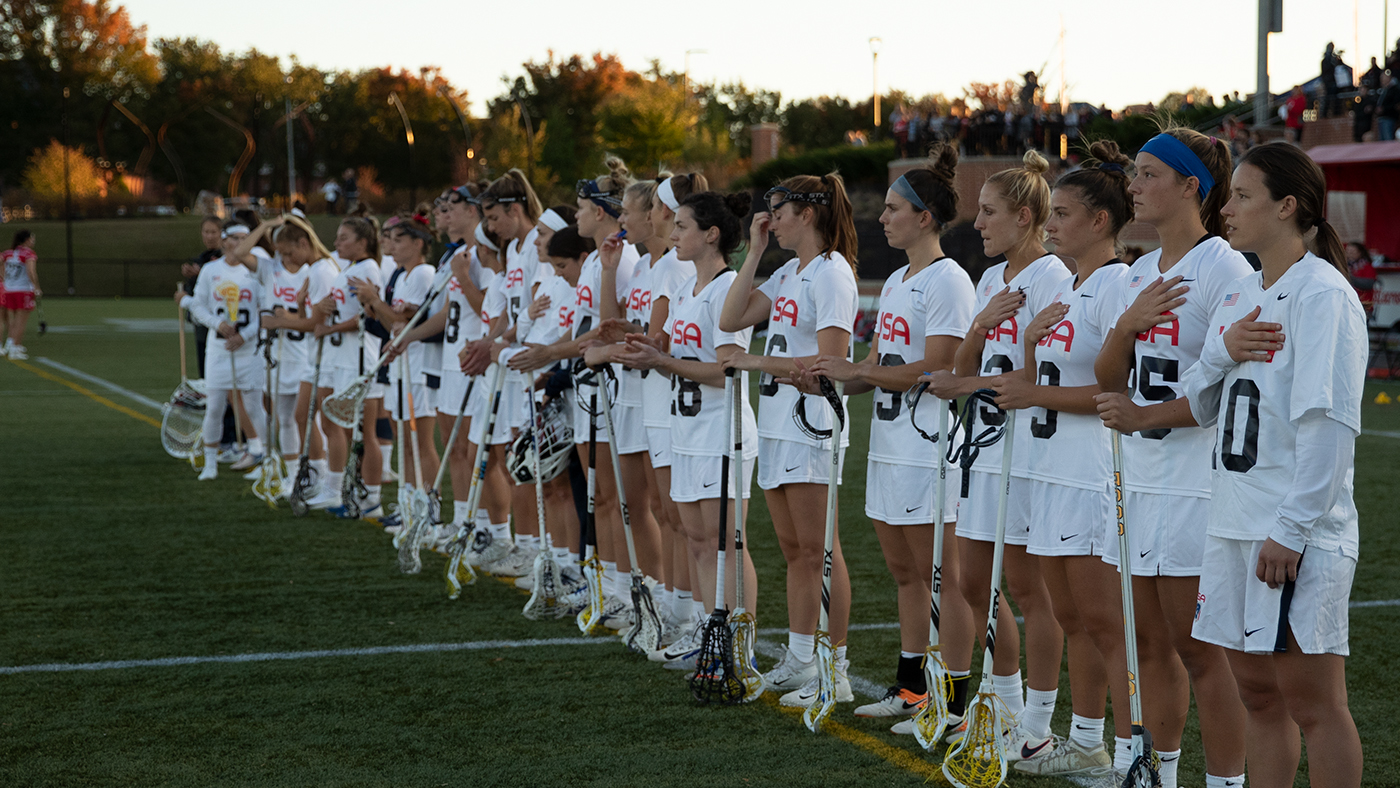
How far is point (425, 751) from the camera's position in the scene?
187 inches

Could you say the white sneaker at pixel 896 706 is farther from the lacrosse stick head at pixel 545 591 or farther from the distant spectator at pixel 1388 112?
the distant spectator at pixel 1388 112

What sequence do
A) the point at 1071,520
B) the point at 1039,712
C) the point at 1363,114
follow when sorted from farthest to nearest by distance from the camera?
the point at 1363,114 < the point at 1039,712 < the point at 1071,520

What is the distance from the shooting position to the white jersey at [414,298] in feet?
29.9

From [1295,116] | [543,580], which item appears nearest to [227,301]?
[543,580]

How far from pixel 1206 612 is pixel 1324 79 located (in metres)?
26.2

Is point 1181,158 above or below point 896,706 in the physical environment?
above

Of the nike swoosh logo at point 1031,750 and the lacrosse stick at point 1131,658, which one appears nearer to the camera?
the lacrosse stick at point 1131,658

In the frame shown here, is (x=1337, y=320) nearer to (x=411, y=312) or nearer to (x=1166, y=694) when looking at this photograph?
(x=1166, y=694)

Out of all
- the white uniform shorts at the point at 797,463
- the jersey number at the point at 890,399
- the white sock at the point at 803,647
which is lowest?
the white sock at the point at 803,647

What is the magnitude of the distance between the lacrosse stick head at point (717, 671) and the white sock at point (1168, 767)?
1816 millimetres

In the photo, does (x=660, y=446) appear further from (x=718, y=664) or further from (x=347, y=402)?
(x=347, y=402)

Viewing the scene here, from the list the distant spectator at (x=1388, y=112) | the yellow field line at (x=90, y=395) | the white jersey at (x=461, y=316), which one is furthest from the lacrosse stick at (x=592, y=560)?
the distant spectator at (x=1388, y=112)

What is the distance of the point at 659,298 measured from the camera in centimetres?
605

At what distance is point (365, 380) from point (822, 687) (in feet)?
16.5
